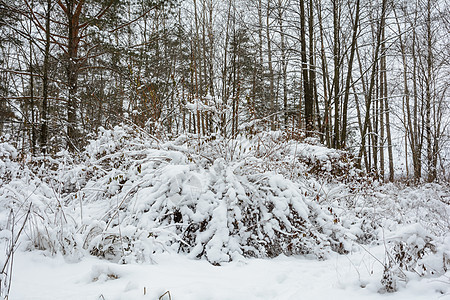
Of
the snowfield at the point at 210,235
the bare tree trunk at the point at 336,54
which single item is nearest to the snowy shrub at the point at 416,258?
the snowfield at the point at 210,235

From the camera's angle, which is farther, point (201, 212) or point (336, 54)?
point (336, 54)

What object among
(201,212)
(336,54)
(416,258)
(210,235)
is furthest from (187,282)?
(336,54)

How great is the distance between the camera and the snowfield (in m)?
1.78

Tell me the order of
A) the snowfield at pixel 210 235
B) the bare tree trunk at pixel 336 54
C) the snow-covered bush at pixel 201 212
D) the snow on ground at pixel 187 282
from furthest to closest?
1. the bare tree trunk at pixel 336 54
2. the snow-covered bush at pixel 201 212
3. the snowfield at pixel 210 235
4. the snow on ground at pixel 187 282

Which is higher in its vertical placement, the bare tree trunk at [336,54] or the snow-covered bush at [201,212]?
the bare tree trunk at [336,54]

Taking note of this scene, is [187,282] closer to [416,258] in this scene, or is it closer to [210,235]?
[210,235]

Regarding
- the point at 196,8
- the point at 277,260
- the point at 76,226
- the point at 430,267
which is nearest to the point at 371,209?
the point at 277,260

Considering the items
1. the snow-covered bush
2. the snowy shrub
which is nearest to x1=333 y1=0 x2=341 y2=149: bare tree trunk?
the snow-covered bush

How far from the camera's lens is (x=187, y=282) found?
70.7 inches

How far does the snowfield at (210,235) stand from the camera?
1781 millimetres

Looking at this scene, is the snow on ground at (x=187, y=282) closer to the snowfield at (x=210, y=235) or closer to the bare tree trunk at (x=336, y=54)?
the snowfield at (x=210, y=235)

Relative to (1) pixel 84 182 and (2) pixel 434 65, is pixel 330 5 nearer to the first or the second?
(2) pixel 434 65

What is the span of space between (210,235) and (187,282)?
110 centimetres

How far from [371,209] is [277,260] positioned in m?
1.85
